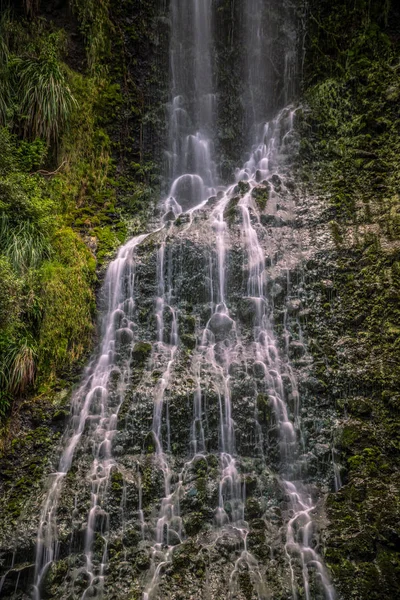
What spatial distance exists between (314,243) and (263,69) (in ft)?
23.2

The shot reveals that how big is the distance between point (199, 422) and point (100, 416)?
1.61m

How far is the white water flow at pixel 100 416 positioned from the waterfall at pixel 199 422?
2 centimetres

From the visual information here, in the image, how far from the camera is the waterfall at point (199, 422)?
21.1ft

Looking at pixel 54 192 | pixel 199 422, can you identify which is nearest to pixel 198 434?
pixel 199 422

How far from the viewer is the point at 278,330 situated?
857 centimetres

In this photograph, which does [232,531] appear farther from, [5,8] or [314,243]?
[5,8]

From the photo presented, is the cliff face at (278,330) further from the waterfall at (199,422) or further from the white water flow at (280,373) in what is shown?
the white water flow at (280,373)

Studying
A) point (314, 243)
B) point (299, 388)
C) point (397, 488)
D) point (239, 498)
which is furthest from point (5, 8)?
point (397, 488)

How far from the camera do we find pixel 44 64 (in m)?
11.1

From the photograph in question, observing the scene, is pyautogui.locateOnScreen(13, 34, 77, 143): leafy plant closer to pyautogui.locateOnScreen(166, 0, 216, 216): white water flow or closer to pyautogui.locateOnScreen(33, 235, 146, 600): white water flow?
pyautogui.locateOnScreen(166, 0, 216, 216): white water flow

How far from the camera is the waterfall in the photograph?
21.1ft

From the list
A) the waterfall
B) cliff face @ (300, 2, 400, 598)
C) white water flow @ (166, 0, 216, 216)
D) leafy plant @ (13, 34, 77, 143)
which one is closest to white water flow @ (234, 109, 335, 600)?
the waterfall

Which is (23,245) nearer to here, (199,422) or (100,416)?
(100,416)

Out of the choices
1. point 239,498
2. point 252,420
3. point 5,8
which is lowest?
point 239,498
